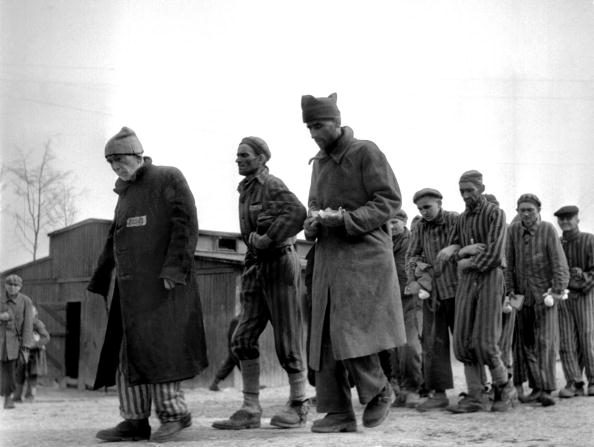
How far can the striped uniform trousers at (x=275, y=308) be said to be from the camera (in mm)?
6676

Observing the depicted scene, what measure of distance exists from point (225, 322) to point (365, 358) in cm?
956

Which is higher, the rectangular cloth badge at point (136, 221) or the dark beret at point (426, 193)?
the dark beret at point (426, 193)

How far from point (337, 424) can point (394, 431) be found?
1.76ft

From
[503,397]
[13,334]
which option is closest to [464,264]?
[503,397]

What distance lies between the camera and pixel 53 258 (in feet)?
64.3

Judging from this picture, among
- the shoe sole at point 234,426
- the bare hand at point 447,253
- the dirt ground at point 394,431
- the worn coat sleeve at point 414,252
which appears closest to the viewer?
the dirt ground at point 394,431

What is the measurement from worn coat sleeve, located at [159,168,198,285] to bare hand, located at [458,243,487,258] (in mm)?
2922

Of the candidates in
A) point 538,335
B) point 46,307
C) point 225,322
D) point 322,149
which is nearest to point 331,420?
point 322,149

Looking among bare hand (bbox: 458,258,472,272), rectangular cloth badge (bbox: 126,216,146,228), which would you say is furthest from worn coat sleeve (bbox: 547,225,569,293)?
rectangular cloth badge (bbox: 126,216,146,228)

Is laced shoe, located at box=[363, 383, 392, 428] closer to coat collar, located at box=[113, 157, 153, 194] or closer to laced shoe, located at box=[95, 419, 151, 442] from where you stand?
laced shoe, located at box=[95, 419, 151, 442]

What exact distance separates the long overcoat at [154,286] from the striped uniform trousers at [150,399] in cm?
13

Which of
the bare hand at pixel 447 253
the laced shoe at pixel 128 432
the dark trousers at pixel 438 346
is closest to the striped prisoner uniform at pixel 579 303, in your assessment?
the dark trousers at pixel 438 346

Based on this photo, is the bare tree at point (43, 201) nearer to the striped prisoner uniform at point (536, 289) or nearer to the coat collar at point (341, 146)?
the striped prisoner uniform at point (536, 289)

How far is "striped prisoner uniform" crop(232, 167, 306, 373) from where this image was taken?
262 inches
